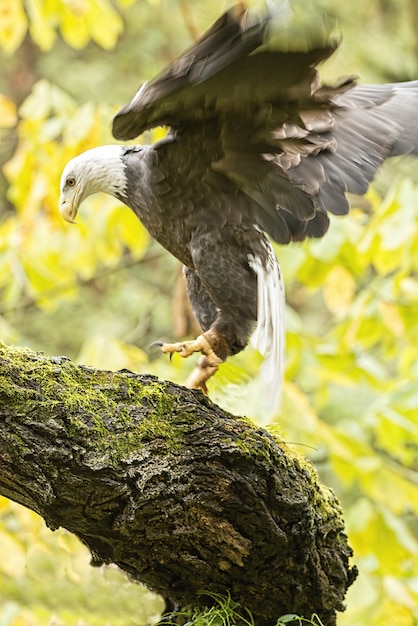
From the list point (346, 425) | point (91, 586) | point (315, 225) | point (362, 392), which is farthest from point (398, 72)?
point (91, 586)

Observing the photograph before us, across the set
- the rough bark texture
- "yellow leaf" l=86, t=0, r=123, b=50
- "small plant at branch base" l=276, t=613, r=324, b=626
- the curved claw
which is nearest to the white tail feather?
the curved claw

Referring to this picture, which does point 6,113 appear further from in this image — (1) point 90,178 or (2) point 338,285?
(2) point 338,285

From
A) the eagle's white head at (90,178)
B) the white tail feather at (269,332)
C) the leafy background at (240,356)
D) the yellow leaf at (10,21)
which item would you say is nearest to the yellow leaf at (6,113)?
the leafy background at (240,356)

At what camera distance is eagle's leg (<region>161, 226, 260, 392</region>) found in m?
2.51

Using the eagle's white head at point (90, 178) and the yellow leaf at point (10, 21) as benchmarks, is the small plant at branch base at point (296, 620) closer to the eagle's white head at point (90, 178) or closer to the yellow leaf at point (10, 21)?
the eagle's white head at point (90, 178)

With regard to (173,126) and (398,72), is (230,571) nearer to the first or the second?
(173,126)

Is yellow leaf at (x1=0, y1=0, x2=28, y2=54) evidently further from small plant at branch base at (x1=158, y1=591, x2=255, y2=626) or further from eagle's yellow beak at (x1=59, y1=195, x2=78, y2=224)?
small plant at branch base at (x1=158, y1=591, x2=255, y2=626)

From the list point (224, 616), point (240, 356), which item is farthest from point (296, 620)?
point (240, 356)

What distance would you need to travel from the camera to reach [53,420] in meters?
1.77

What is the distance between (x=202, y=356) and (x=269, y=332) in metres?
0.22

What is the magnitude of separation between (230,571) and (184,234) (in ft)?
3.37

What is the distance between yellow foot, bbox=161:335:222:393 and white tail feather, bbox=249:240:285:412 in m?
0.14

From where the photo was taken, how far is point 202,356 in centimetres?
258

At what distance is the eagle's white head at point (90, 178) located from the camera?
2648 millimetres
